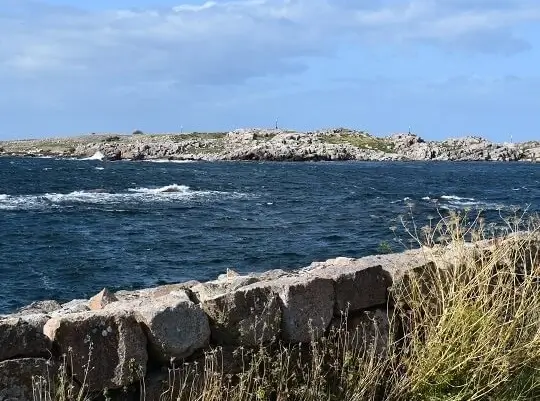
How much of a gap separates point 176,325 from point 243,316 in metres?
0.61

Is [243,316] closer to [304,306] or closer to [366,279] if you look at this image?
[304,306]

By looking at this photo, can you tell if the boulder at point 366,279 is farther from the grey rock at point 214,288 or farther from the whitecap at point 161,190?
the whitecap at point 161,190

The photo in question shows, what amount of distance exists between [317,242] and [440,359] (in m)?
24.1

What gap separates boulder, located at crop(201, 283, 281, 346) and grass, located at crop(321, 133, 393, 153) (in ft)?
433

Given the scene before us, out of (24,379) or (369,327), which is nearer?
(24,379)

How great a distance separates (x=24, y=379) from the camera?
16.4ft

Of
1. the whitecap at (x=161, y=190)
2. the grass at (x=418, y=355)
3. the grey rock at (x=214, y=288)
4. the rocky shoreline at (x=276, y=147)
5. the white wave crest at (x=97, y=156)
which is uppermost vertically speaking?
the rocky shoreline at (x=276, y=147)

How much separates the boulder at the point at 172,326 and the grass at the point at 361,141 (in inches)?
5210

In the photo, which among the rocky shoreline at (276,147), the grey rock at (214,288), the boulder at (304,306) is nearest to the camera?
the boulder at (304,306)

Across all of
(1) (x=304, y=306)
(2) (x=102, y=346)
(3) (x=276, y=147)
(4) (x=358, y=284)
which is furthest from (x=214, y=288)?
(3) (x=276, y=147)

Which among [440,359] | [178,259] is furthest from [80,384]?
[178,259]

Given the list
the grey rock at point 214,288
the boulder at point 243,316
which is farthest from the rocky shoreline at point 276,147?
the boulder at point 243,316

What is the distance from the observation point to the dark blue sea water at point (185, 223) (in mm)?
24094

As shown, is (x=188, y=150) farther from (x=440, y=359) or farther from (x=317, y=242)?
(x=440, y=359)
